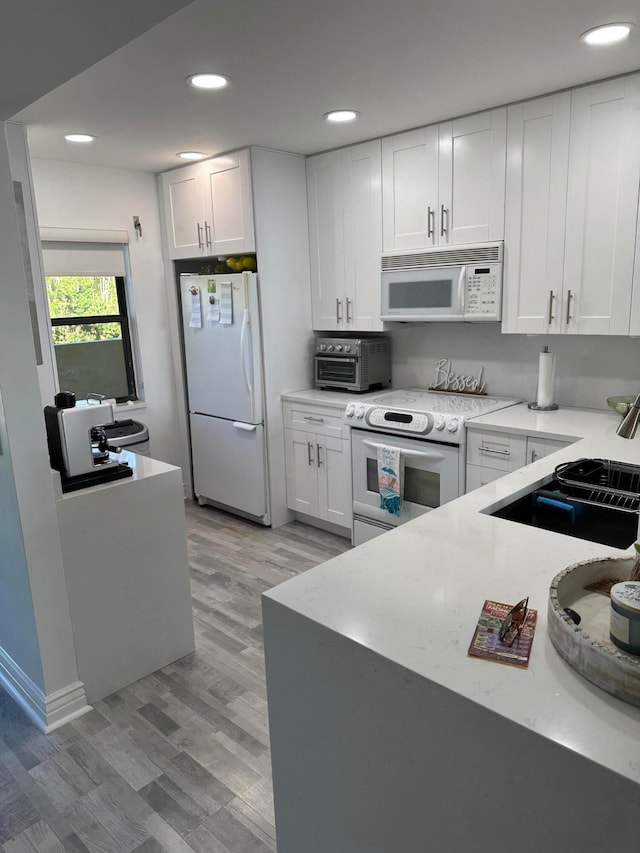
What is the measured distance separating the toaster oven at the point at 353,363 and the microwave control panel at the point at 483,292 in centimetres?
83

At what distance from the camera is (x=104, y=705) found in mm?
2441

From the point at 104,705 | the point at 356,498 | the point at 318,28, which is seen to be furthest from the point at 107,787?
the point at 318,28

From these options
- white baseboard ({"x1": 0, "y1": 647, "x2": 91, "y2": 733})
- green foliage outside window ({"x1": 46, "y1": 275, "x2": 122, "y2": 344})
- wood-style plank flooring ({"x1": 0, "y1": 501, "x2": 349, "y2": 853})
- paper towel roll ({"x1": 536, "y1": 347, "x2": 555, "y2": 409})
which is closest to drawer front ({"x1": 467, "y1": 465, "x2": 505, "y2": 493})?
paper towel roll ({"x1": 536, "y1": 347, "x2": 555, "y2": 409})

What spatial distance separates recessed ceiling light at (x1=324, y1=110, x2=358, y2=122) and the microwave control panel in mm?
993

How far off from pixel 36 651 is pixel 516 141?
→ 3.15m

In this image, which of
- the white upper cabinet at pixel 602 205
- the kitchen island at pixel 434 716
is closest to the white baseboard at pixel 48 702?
the kitchen island at pixel 434 716

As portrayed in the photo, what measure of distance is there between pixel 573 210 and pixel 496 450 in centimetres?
121

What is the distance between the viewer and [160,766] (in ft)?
6.93

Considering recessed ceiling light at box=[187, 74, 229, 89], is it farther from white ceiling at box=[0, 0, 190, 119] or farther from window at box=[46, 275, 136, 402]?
window at box=[46, 275, 136, 402]

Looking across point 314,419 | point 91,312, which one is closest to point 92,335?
point 91,312

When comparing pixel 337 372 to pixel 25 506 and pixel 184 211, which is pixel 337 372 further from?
pixel 25 506

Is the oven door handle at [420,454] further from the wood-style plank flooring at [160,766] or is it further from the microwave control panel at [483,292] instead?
the wood-style plank flooring at [160,766]

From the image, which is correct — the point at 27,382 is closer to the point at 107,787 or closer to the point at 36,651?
the point at 36,651

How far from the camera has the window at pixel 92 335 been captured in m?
4.21
